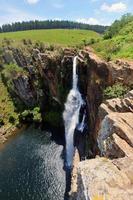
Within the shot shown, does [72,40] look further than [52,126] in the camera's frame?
Yes

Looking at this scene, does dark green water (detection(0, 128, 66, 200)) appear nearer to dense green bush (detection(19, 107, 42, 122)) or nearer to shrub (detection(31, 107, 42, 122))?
shrub (detection(31, 107, 42, 122))

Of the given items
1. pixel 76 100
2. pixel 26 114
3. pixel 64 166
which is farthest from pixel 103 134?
pixel 26 114

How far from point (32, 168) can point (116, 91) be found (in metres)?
32.8

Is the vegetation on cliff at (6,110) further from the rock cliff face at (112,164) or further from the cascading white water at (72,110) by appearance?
the rock cliff face at (112,164)

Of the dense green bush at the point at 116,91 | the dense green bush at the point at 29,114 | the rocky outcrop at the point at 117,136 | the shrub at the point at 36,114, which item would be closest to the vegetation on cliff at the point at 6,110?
the dense green bush at the point at 29,114

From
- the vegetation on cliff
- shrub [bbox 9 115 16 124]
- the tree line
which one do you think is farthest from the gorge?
the tree line

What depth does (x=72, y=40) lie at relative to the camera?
16575 centimetres

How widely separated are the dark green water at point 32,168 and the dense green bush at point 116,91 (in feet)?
76.8

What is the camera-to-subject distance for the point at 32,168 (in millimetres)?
73688

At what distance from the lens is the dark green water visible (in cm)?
6381

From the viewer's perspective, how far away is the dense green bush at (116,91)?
2021 inches

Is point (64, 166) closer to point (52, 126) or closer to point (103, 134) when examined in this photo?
point (52, 126)

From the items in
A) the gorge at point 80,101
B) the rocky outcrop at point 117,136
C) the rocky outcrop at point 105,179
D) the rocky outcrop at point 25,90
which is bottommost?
the rocky outcrop at point 25,90

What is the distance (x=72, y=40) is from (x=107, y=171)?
485 ft
